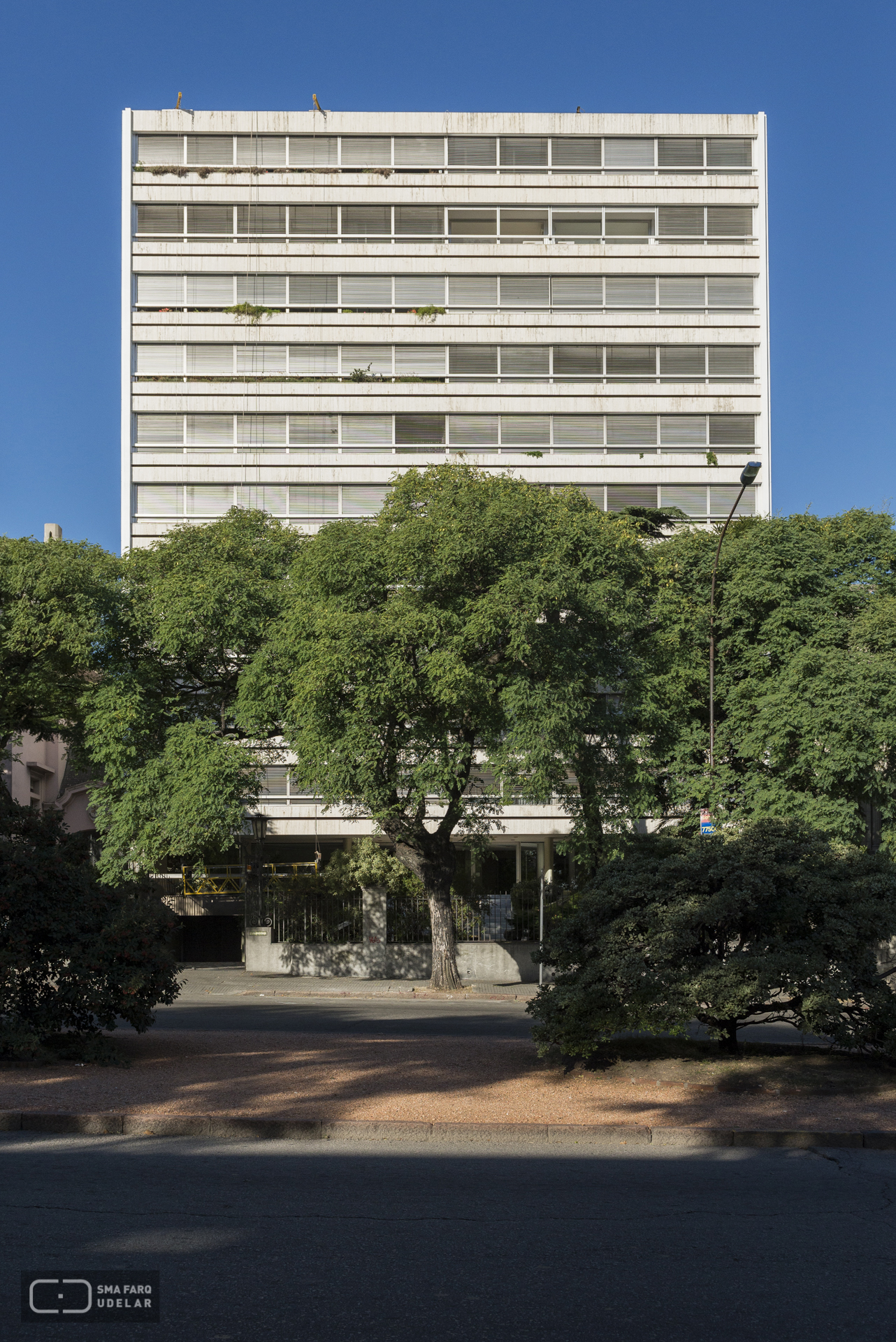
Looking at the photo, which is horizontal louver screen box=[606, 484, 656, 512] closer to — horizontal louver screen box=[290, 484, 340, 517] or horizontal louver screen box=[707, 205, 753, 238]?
horizontal louver screen box=[290, 484, 340, 517]

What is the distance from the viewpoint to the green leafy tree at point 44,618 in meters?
→ 25.5

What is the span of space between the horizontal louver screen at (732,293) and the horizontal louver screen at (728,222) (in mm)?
2022

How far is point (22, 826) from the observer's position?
12.4 m

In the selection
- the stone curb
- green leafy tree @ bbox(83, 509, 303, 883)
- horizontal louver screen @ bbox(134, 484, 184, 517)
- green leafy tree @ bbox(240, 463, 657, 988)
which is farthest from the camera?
horizontal louver screen @ bbox(134, 484, 184, 517)

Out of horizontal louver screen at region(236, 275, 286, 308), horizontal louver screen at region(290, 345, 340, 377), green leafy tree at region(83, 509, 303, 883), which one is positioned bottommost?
green leafy tree at region(83, 509, 303, 883)

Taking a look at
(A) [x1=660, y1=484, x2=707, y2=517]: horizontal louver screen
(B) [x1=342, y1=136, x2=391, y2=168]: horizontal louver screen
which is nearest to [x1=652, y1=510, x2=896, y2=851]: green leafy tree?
(A) [x1=660, y1=484, x2=707, y2=517]: horizontal louver screen

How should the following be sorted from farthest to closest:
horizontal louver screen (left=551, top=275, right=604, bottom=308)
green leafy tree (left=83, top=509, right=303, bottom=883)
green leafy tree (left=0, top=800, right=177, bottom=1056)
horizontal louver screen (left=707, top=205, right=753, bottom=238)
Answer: horizontal louver screen (left=707, top=205, right=753, bottom=238) → horizontal louver screen (left=551, top=275, right=604, bottom=308) → green leafy tree (left=83, top=509, right=303, bottom=883) → green leafy tree (left=0, top=800, right=177, bottom=1056)

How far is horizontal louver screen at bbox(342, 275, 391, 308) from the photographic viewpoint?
154ft

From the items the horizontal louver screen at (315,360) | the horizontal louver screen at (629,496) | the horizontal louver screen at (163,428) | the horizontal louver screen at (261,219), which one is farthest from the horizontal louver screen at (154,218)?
the horizontal louver screen at (629,496)

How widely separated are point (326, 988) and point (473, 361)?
28.9m

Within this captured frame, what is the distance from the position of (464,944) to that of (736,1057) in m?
16.7

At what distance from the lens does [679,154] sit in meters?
48.8

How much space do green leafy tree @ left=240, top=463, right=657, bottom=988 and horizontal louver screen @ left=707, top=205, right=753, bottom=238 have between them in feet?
96.1

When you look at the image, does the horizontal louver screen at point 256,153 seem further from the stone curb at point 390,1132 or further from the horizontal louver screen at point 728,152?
the stone curb at point 390,1132
